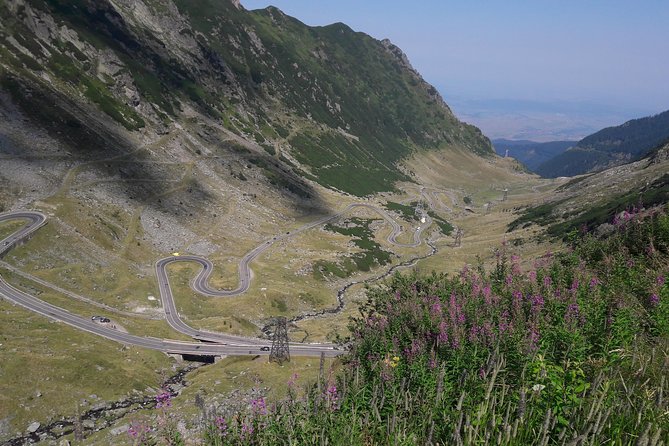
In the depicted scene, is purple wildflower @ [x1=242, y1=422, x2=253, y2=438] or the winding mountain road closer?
purple wildflower @ [x1=242, y1=422, x2=253, y2=438]

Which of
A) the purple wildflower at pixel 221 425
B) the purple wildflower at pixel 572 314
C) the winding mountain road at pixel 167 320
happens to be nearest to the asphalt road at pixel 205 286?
the winding mountain road at pixel 167 320

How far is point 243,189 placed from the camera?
164 m

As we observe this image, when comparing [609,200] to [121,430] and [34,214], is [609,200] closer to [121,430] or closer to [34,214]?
[121,430]

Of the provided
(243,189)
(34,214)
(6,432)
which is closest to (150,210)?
(34,214)

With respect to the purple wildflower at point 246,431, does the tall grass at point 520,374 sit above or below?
above

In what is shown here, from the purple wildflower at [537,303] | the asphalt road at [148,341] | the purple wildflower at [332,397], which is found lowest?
the asphalt road at [148,341]

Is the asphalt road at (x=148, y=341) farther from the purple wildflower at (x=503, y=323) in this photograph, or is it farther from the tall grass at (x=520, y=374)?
the purple wildflower at (x=503, y=323)

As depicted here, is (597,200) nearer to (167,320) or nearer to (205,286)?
(205,286)

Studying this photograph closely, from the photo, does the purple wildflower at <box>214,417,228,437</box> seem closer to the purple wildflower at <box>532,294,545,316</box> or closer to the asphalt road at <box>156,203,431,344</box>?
the purple wildflower at <box>532,294,545,316</box>

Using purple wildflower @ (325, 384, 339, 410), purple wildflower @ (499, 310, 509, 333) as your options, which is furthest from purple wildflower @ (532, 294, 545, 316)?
purple wildflower @ (325, 384, 339, 410)

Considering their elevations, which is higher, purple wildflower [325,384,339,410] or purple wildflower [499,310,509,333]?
purple wildflower [499,310,509,333]

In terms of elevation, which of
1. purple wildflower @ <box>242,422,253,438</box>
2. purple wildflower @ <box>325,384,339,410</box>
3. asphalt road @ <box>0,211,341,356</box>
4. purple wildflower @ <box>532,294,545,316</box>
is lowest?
asphalt road @ <box>0,211,341,356</box>

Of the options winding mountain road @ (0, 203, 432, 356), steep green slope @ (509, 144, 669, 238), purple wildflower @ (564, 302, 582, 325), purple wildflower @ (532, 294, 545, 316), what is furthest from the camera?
steep green slope @ (509, 144, 669, 238)

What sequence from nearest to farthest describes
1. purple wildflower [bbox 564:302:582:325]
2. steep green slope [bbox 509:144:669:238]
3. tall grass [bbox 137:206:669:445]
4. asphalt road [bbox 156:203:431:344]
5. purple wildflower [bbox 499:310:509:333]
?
tall grass [bbox 137:206:669:445] → purple wildflower [bbox 564:302:582:325] → purple wildflower [bbox 499:310:509:333] → asphalt road [bbox 156:203:431:344] → steep green slope [bbox 509:144:669:238]
